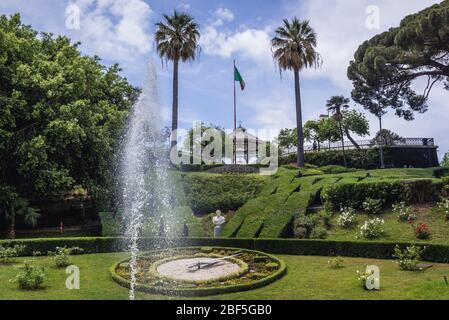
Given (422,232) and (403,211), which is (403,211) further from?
(422,232)

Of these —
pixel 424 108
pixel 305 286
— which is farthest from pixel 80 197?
pixel 424 108

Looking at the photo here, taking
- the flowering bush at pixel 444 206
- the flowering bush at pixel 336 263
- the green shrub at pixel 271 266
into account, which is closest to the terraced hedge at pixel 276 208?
the green shrub at pixel 271 266

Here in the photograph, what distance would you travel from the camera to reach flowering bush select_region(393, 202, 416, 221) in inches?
704

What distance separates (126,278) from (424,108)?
1220 inches

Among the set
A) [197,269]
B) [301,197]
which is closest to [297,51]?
[301,197]

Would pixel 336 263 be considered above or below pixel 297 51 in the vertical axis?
below

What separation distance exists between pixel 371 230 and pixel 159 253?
9.09 metres

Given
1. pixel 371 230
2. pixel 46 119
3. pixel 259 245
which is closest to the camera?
pixel 371 230

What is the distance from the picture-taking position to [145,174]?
2712 centimetres

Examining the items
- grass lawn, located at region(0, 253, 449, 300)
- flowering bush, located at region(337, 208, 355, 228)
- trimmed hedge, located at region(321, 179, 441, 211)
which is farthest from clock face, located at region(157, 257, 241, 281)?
trimmed hedge, located at region(321, 179, 441, 211)

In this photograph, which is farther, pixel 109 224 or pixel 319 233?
pixel 109 224

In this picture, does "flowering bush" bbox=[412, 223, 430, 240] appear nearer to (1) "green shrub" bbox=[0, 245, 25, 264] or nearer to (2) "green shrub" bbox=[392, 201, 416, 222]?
(2) "green shrub" bbox=[392, 201, 416, 222]

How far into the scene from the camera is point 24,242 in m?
17.2

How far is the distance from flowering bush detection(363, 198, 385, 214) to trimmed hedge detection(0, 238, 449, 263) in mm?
4337
